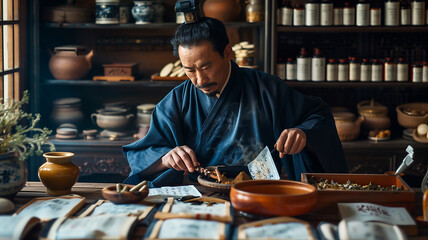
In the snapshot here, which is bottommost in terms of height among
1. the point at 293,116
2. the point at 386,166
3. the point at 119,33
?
the point at 386,166

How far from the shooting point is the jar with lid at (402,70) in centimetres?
381

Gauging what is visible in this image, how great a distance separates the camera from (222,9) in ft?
12.6

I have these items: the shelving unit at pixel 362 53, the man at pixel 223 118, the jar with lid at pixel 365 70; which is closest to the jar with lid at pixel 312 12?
the shelving unit at pixel 362 53

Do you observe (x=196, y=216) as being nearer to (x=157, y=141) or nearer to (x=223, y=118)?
(x=157, y=141)

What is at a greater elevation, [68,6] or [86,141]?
[68,6]

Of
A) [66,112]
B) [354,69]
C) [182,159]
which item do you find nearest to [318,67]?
[354,69]

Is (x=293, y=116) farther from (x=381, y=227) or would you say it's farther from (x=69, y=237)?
(x=69, y=237)

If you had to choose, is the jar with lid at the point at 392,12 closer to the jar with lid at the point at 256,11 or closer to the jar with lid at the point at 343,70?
the jar with lid at the point at 343,70

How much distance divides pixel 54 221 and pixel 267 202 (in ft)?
1.97

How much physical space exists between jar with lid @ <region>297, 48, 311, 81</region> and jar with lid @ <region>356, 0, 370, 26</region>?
0.43 metres

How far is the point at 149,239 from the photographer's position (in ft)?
4.51

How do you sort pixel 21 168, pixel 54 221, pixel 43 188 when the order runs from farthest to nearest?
1. pixel 43 188
2. pixel 21 168
3. pixel 54 221

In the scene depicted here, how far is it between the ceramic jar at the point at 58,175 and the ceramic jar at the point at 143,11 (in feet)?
7.03

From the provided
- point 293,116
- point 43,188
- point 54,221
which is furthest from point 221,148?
point 54,221
